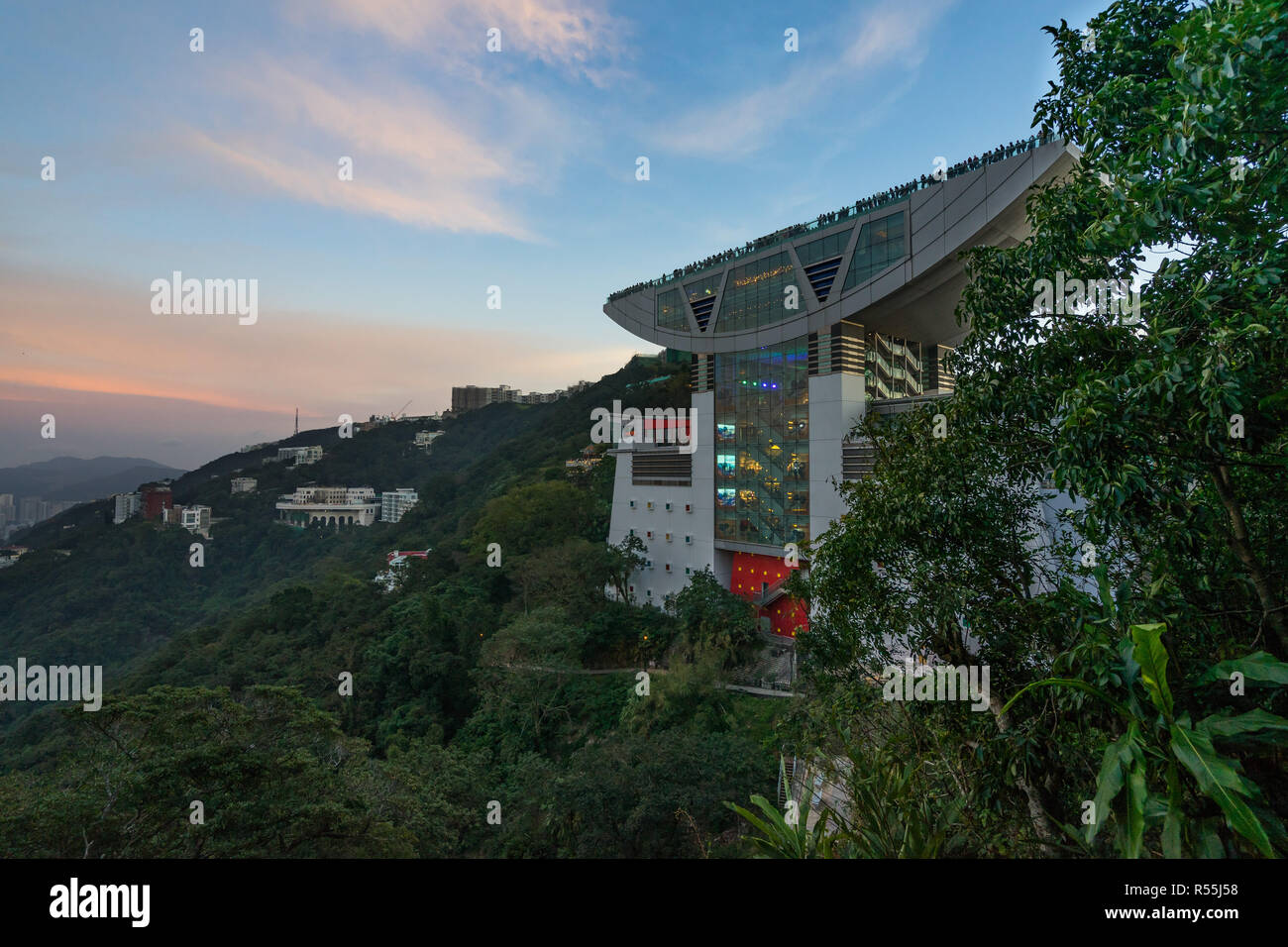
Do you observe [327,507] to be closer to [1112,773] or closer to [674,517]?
[674,517]

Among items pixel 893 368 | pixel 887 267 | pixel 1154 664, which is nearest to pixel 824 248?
pixel 887 267

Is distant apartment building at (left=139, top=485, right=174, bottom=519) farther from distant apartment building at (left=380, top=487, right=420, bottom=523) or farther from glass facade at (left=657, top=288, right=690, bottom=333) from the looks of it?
glass facade at (left=657, top=288, right=690, bottom=333)

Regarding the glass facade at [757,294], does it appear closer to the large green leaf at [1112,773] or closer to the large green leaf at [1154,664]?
the large green leaf at [1154,664]

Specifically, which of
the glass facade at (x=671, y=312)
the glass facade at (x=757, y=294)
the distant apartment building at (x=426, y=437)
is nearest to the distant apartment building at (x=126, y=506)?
the distant apartment building at (x=426, y=437)

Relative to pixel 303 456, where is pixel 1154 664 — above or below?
below

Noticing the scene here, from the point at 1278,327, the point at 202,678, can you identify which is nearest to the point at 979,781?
the point at 1278,327

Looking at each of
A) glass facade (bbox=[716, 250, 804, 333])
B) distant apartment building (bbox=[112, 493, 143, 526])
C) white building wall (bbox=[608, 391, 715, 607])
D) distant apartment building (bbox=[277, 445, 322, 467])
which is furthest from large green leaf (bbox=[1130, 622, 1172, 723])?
distant apartment building (bbox=[277, 445, 322, 467])
